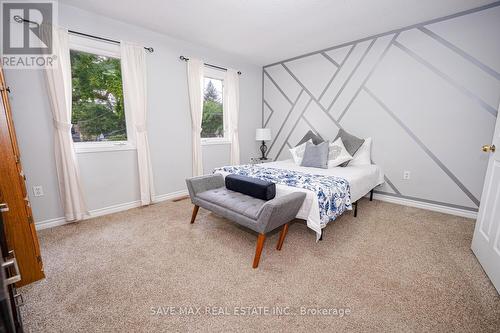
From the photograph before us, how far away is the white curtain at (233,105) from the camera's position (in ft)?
13.8

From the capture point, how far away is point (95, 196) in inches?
112

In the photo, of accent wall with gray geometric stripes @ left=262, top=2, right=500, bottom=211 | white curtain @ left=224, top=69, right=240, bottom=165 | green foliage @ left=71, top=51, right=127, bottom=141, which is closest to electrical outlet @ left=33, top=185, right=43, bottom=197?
green foliage @ left=71, top=51, right=127, bottom=141

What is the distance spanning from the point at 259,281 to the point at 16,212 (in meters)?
1.88

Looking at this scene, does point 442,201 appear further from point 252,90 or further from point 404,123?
point 252,90

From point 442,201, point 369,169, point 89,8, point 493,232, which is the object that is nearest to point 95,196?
point 89,8

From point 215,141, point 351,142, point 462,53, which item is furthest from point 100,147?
point 462,53

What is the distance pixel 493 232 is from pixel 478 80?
6.84ft

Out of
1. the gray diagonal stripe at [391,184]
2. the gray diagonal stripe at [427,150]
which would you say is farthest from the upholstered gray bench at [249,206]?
the gray diagonal stripe at [427,150]

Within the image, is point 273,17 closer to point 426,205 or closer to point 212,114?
point 212,114

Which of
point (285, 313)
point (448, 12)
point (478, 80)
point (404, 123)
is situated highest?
point (448, 12)

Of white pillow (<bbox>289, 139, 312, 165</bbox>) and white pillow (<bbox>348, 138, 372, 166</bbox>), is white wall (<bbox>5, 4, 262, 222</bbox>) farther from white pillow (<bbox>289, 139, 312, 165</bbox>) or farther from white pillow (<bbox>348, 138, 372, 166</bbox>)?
white pillow (<bbox>348, 138, 372, 166</bbox>)

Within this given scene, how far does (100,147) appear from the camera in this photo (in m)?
2.86

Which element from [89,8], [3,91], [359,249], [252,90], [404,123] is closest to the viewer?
[3,91]

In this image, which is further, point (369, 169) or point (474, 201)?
point (369, 169)
